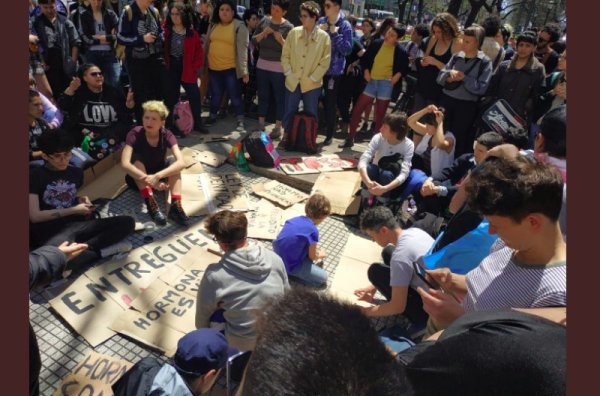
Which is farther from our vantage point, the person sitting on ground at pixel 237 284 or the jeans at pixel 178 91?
the jeans at pixel 178 91

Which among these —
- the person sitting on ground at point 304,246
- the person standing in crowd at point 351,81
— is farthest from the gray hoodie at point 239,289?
the person standing in crowd at point 351,81

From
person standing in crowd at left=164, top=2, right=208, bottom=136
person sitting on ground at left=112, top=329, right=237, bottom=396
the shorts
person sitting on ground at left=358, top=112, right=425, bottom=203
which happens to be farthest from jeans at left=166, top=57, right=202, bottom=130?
person sitting on ground at left=112, top=329, right=237, bottom=396

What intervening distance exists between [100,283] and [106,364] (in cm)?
76

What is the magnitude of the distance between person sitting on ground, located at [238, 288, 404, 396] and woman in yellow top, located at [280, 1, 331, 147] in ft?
15.5

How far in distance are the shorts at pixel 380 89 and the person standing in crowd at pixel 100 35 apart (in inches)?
126

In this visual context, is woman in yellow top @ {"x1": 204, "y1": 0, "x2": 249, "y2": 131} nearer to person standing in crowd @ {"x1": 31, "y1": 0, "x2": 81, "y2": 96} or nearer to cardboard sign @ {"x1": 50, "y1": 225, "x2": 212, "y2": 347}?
person standing in crowd @ {"x1": 31, "y1": 0, "x2": 81, "y2": 96}

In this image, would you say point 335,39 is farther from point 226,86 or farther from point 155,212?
point 155,212

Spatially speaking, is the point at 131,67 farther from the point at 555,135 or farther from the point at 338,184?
the point at 555,135

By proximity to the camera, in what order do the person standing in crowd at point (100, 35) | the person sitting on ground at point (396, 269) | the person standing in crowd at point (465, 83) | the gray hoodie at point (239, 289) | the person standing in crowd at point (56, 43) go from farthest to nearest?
the person standing in crowd at point (100, 35), the person standing in crowd at point (56, 43), the person standing in crowd at point (465, 83), the person sitting on ground at point (396, 269), the gray hoodie at point (239, 289)

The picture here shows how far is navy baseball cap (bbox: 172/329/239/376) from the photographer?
1927mm

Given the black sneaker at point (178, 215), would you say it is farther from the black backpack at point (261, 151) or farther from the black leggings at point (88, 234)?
the black backpack at point (261, 151)

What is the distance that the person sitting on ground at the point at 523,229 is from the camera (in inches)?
57.6

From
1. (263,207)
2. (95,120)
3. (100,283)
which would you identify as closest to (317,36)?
(263,207)

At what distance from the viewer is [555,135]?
2.38 meters
